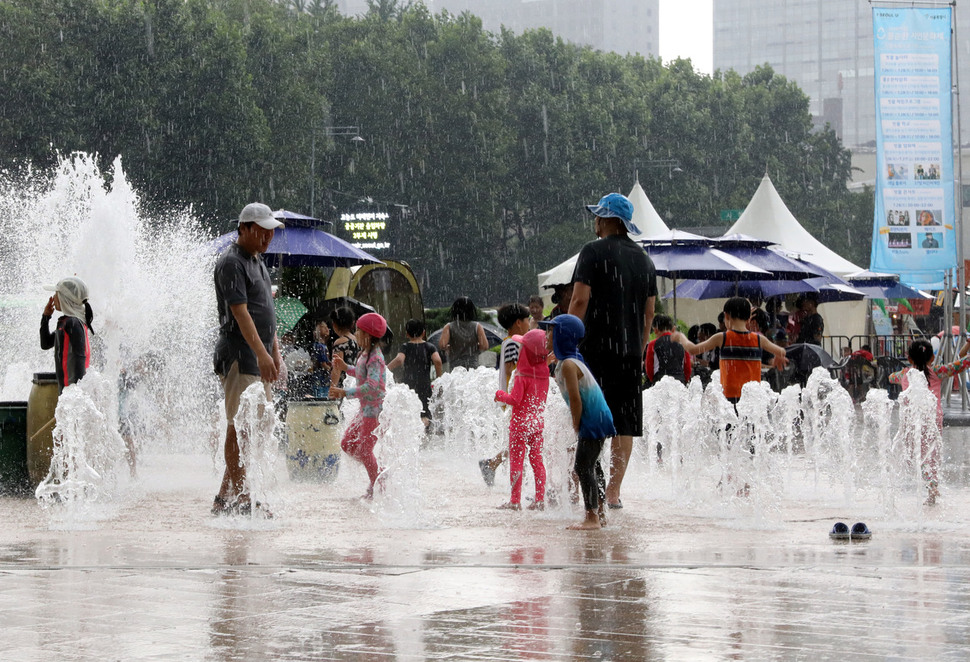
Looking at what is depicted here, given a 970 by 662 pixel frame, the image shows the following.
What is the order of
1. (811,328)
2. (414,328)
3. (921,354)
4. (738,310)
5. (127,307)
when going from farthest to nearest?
(811,328) < (127,307) < (414,328) < (921,354) < (738,310)

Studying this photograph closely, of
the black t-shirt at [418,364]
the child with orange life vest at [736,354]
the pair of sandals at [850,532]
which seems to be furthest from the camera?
the black t-shirt at [418,364]

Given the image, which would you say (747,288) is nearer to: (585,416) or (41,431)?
(41,431)

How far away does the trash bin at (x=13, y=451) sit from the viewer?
9.79 metres

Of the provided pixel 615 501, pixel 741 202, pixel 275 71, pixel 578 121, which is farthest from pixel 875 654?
pixel 741 202

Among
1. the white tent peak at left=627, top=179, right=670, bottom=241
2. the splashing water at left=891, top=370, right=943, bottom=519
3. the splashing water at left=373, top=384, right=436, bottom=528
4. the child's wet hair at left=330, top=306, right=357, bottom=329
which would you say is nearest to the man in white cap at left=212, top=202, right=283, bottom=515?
the splashing water at left=373, top=384, right=436, bottom=528

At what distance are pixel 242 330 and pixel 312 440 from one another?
297 cm

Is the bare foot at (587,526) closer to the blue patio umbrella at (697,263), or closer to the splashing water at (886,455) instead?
the splashing water at (886,455)

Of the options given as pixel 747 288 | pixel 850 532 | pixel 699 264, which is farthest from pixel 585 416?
pixel 747 288

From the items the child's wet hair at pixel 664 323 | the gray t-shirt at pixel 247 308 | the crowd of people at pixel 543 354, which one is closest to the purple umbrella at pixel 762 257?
the child's wet hair at pixel 664 323

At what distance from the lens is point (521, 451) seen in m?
9.09

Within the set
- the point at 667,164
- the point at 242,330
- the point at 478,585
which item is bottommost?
the point at 478,585

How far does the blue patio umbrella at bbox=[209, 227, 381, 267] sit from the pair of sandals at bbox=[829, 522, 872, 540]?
10365mm

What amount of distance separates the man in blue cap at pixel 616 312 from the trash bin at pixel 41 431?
3675 millimetres

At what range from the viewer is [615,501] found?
8.76 m
